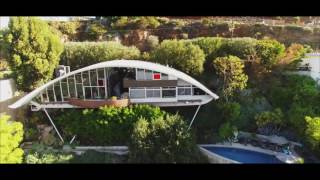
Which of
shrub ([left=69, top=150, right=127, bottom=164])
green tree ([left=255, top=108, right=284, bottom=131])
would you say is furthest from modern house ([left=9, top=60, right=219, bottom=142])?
green tree ([left=255, top=108, right=284, bottom=131])

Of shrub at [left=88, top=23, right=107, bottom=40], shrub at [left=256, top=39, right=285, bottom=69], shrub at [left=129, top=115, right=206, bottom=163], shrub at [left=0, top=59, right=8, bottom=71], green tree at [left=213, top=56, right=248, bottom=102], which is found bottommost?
shrub at [left=129, top=115, right=206, bottom=163]

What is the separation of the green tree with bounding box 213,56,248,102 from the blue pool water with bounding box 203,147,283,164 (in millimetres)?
495

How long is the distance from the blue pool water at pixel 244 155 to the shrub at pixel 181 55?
0.78m

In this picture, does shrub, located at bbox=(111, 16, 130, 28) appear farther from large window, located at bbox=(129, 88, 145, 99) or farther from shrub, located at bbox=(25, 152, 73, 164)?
shrub, located at bbox=(25, 152, 73, 164)

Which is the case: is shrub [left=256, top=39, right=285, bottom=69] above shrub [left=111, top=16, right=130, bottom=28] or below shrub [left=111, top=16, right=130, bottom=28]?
below

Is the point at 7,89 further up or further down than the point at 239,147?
further up

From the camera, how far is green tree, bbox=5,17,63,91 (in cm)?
449

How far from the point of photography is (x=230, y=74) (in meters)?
4.57

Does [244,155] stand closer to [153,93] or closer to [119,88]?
[153,93]

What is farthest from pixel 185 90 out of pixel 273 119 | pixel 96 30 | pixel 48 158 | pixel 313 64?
pixel 48 158

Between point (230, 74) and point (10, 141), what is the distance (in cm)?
220
